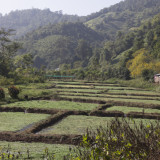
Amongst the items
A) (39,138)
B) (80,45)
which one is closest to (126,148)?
(39,138)

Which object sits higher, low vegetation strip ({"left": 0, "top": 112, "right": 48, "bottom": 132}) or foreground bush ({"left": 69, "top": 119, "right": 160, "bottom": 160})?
foreground bush ({"left": 69, "top": 119, "right": 160, "bottom": 160})

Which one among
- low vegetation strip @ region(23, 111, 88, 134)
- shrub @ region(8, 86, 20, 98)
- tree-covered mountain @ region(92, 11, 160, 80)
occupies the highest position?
tree-covered mountain @ region(92, 11, 160, 80)

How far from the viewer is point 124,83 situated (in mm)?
37531

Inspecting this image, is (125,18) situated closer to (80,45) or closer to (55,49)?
(80,45)

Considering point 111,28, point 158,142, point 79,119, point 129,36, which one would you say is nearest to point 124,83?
point 79,119

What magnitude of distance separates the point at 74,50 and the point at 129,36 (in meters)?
26.2

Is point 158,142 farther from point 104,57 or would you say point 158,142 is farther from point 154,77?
point 104,57

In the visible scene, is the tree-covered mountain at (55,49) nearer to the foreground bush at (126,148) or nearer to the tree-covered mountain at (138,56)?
the tree-covered mountain at (138,56)

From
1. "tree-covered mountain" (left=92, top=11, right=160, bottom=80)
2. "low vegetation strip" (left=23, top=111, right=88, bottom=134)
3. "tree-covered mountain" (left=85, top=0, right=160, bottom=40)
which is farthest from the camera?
"tree-covered mountain" (left=85, top=0, right=160, bottom=40)

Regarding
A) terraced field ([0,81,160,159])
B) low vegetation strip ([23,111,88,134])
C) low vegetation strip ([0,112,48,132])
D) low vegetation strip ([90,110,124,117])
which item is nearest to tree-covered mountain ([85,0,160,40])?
terraced field ([0,81,160,159])

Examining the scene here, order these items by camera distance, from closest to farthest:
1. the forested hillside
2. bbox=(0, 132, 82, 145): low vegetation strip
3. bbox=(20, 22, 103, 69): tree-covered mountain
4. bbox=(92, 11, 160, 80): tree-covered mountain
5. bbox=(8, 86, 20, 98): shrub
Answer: bbox=(0, 132, 82, 145): low vegetation strip → bbox=(8, 86, 20, 98): shrub → bbox=(92, 11, 160, 80): tree-covered mountain → the forested hillside → bbox=(20, 22, 103, 69): tree-covered mountain

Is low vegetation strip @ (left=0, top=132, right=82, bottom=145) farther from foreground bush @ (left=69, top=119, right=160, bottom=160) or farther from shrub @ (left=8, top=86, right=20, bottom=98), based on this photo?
shrub @ (left=8, top=86, right=20, bottom=98)

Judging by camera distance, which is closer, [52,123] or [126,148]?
[126,148]

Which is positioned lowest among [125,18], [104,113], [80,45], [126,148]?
[104,113]
